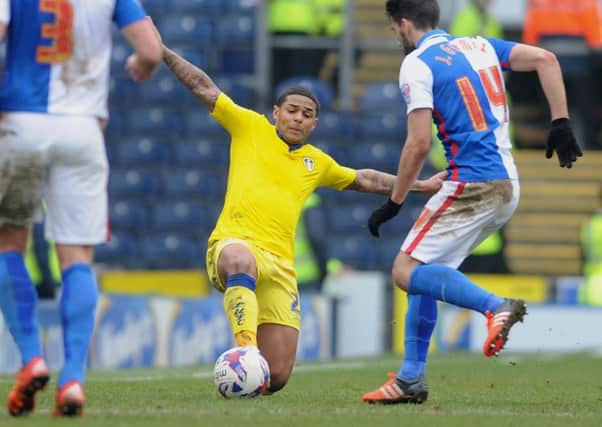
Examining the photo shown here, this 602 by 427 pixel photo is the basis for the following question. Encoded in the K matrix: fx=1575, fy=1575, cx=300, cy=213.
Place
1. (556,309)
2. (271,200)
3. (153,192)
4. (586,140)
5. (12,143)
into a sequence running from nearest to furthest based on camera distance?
(12,143)
(271,200)
(556,309)
(153,192)
(586,140)

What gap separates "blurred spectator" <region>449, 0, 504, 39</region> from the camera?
20234 millimetres

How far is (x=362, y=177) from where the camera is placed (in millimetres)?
8969

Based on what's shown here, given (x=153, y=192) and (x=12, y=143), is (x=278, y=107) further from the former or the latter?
(x=153, y=192)

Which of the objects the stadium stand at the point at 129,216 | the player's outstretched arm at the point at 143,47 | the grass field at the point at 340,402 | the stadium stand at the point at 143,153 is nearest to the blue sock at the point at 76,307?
the grass field at the point at 340,402

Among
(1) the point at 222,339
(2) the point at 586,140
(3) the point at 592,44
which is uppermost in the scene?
(3) the point at 592,44

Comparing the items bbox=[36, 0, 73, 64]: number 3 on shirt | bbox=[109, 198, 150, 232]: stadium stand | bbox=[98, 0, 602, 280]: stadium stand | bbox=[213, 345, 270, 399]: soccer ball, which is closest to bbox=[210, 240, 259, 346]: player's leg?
bbox=[213, 345, 270, 399]: soccer ball

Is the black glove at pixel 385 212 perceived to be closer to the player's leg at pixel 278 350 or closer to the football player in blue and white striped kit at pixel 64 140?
the player's leg at pixel 278 350

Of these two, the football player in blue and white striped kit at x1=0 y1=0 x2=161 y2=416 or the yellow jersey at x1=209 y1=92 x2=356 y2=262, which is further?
the yellow jersey at x1=209 y1=92 x2=356 y2=262

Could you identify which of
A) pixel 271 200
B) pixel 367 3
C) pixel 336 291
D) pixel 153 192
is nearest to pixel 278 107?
pixel 271 200

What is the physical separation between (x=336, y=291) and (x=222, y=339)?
6.61 feet

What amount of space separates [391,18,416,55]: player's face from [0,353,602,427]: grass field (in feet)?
5.95

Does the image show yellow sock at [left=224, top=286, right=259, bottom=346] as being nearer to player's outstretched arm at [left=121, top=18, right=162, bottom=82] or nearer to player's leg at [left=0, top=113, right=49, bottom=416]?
player's leg at [left=0, top=113, right=49, bottom=416]

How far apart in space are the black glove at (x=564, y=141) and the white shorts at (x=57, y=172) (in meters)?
2.48

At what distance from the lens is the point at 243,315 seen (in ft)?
26.4
